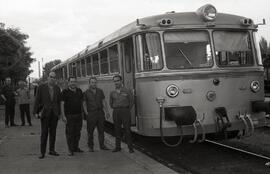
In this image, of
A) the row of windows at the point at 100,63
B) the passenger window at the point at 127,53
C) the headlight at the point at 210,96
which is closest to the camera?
the headlight at the point at 210,96

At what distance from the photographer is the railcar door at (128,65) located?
35.4 feet

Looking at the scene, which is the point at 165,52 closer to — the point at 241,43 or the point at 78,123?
the point at 241,43

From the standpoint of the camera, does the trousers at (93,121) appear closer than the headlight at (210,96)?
No

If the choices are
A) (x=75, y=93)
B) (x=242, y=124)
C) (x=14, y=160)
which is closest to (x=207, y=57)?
(x=242, y=124)

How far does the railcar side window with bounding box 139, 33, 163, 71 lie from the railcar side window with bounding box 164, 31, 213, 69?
0.15 m

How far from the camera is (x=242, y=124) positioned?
31.9 feet

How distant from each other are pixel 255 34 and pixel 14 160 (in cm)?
538

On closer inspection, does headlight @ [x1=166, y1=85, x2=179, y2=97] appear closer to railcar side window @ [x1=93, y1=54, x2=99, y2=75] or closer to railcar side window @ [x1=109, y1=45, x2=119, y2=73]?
railcar side window @ [x1=109, y1=45, x2=119, y2=73]

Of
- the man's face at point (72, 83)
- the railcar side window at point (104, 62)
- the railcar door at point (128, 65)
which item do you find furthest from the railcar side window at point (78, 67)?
the man's face at point (72, 83)

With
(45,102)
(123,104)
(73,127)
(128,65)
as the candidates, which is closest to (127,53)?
(128,65)

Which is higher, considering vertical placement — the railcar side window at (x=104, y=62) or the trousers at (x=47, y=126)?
the railcar side window at (x=104, y=62)

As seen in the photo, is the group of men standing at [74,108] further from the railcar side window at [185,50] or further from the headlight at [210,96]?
the headlight at [210,96]

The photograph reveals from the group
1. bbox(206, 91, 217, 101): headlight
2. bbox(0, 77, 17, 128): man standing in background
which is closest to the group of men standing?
bbox(206, 91, 217, 101): headlight

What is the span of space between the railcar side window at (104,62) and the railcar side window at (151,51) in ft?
10.2
